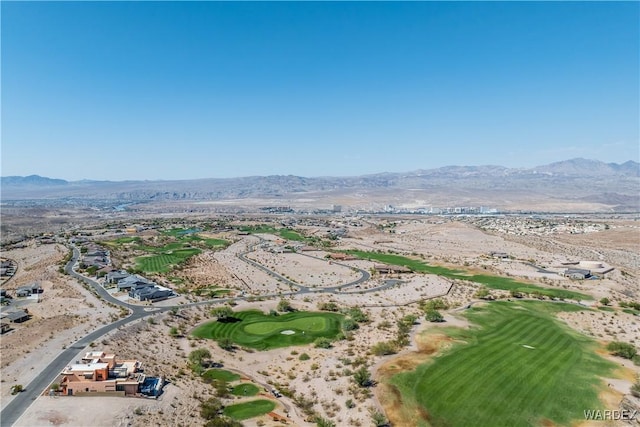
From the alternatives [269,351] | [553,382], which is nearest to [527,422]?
[553,382]

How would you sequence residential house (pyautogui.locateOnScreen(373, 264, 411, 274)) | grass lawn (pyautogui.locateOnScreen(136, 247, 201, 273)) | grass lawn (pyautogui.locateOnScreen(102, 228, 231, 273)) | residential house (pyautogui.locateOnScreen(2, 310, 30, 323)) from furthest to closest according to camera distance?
grass lawn (pyautogui.locateOnScreen(102, 228, 231, 273))
grass lawn (pyautogui.locateOnScreen(136, 247, 201, 273))
residential house (pyautogui.locateOnScreen(373, 264, 411, 274))
residential house (pyautogui.locateOnScreen(2, 310, 30, 323))

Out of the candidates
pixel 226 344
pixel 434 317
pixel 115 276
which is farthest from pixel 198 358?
pixel 115 276

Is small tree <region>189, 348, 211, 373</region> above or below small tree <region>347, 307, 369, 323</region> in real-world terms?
above

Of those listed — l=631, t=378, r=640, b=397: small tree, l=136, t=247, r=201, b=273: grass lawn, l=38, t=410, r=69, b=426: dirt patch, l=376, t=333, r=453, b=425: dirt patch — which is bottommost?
l=136, t=247, r=201, b=273: grass lawn

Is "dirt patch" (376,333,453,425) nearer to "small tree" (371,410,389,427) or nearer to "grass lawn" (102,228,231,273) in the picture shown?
"small tree" (371,410,389,427)

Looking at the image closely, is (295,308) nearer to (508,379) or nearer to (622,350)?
(508,379)

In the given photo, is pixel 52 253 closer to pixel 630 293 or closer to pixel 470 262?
pixel 470 262

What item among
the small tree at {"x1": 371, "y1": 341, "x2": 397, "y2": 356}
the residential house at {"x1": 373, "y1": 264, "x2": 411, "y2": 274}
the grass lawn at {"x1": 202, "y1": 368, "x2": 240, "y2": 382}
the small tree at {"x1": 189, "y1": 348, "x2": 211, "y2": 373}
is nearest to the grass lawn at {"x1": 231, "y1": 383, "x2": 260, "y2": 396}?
the grass lawn at {"x1": 202, "y1": 368, "x2": 240, "y2": 382}
